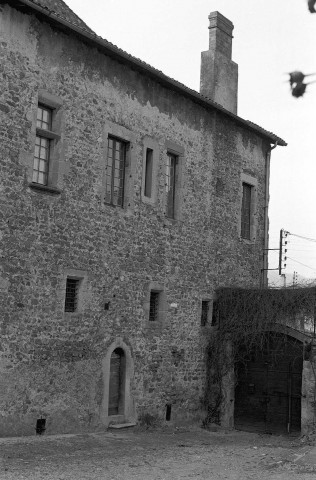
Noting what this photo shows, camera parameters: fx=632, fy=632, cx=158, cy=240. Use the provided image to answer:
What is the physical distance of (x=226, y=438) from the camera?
13898 millimetres

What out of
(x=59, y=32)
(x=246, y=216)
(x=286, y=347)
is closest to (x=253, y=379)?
(x=286, y=347)

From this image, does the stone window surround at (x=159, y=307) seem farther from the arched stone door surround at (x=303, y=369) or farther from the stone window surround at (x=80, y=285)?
the arched stone door surround at (x=303, y=369)

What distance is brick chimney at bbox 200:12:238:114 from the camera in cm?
1728

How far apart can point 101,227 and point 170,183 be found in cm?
284

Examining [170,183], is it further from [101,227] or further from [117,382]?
[117,382]

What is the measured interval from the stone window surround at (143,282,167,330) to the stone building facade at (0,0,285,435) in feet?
0.10

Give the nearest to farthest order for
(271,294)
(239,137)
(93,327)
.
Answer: (93,327), (271,294), (239,137)

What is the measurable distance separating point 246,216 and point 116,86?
20.1 ft

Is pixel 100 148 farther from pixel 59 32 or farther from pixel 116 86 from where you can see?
pixel 59 32

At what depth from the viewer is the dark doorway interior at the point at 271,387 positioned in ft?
49.2

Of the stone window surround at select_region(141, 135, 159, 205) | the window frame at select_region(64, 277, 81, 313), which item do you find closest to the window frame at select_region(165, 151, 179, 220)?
the stone window surround at select_region(141, 135, 159, 205)

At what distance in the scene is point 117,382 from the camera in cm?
1295

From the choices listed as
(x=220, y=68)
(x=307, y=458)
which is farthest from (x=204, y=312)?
(x=220, y=68)

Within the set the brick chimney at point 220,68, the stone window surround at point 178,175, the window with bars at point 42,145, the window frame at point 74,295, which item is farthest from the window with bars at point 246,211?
the window with bars at point 42,145
